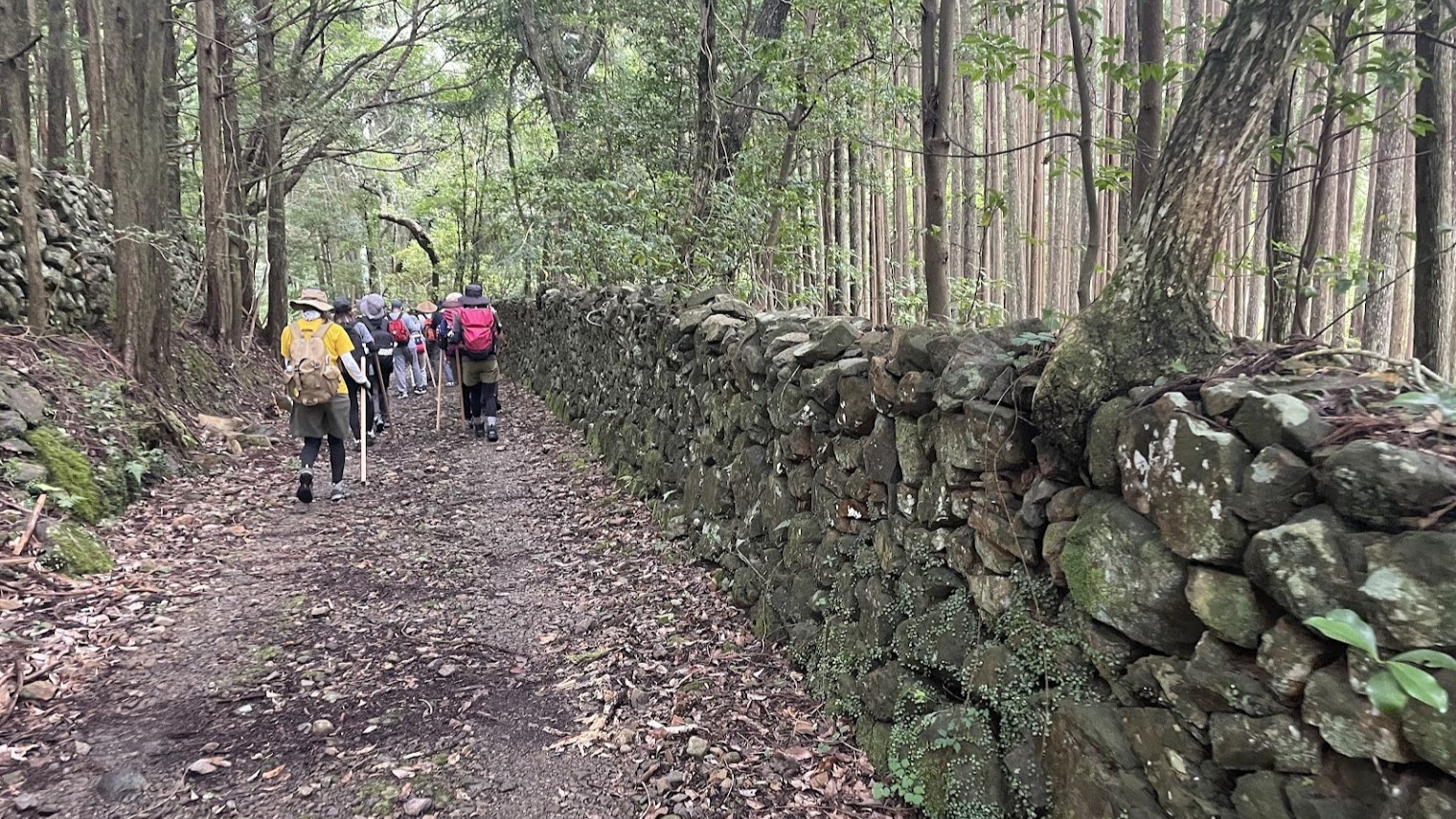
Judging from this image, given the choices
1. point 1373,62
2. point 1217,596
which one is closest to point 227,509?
point 1217,596

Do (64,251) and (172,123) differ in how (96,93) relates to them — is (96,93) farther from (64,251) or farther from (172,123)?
(64,251)

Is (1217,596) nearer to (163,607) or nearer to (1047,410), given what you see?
A: (1047,410)

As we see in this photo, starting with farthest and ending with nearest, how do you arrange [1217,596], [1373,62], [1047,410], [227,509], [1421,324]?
[227,509], [1421,324], [1373,62], [1047,410], [1217,596]

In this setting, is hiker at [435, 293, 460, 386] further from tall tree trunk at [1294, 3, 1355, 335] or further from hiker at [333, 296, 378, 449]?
tall tree trunk at [1294, 3, 1355, 335]

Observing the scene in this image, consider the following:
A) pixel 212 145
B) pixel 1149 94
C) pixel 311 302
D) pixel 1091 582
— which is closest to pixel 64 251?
pixel 212 145

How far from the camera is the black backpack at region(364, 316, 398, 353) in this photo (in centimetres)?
1109

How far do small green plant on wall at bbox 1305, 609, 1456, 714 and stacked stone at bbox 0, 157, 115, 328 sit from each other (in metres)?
10.7

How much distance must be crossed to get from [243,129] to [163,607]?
1344cm

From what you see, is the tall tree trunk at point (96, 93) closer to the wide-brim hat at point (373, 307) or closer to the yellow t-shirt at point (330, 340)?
the wide-brim hat at point (373, 307)

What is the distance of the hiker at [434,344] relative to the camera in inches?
472

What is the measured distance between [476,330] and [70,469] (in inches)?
185

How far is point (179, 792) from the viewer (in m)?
3.08

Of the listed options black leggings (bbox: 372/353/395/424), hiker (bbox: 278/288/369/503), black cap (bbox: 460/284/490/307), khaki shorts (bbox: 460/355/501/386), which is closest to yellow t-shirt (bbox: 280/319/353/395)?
hiker (bbox: 278/288/369/503)

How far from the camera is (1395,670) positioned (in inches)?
53.9
